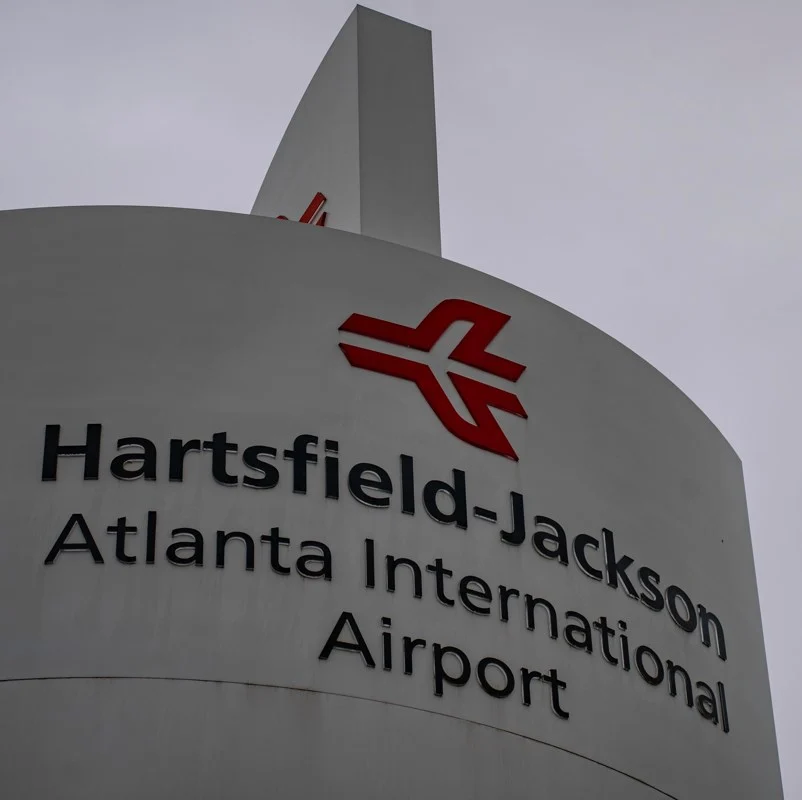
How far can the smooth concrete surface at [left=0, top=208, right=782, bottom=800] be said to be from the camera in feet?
47.3

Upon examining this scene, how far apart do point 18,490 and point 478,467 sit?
4.14m

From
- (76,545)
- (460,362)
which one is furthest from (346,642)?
(460,362)

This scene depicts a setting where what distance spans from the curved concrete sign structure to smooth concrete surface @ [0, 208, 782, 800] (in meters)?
0.03

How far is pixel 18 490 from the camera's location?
→ 15.2m

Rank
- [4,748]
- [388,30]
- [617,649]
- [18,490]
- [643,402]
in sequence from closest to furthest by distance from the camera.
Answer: [4,748]
[18,490]
[617,649]
[643,402]
[388,30]

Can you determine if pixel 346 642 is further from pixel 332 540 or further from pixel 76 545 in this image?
pixel 76 545

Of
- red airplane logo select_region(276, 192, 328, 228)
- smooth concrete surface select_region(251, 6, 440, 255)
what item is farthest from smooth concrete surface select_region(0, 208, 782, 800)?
red airplane logo select_region(276, 192, 328, 228)

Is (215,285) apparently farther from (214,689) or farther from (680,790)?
(680,790)

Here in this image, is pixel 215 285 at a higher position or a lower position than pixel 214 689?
higher

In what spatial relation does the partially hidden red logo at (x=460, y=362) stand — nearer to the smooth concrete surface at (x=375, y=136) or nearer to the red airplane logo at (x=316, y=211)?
the smooth concrete surface at (x=375, y=136)

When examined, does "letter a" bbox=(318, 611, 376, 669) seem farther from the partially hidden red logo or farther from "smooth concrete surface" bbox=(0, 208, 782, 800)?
the partially hidden red logo

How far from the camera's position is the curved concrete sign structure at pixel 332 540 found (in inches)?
571

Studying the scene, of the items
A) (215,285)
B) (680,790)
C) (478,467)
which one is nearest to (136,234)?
(215,285)

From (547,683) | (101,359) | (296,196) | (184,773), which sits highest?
(296,196)
